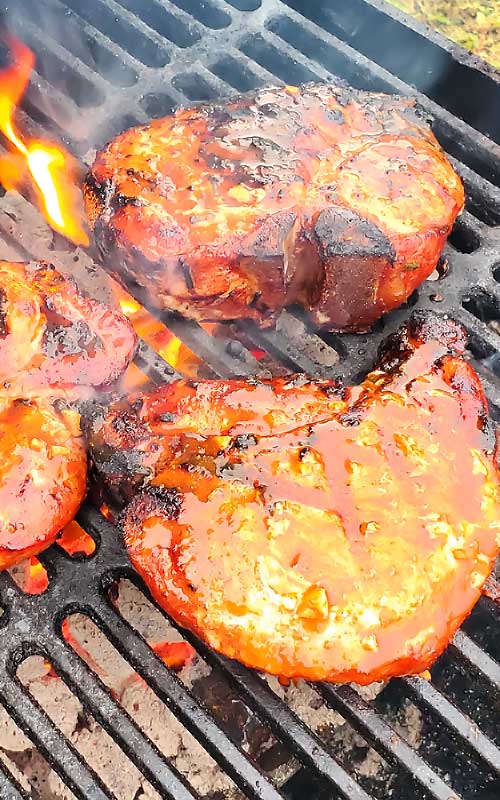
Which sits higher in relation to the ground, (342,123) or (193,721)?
(342,123)

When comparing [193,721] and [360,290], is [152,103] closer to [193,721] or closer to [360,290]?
[360,290]

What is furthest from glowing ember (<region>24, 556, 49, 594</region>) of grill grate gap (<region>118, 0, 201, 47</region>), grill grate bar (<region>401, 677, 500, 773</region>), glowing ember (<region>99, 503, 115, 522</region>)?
grill grate gap (<region>118, 0, 201, 47</region>)

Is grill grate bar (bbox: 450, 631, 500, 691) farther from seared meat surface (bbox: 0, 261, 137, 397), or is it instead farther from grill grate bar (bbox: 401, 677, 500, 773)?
seared meat surface (bbox: 0, 261, 137, 397)

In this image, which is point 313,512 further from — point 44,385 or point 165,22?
point 165,22

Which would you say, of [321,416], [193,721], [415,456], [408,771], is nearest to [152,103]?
[321,416]

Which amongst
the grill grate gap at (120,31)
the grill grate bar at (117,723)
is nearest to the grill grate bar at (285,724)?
the grill grate bar at (117,723)
